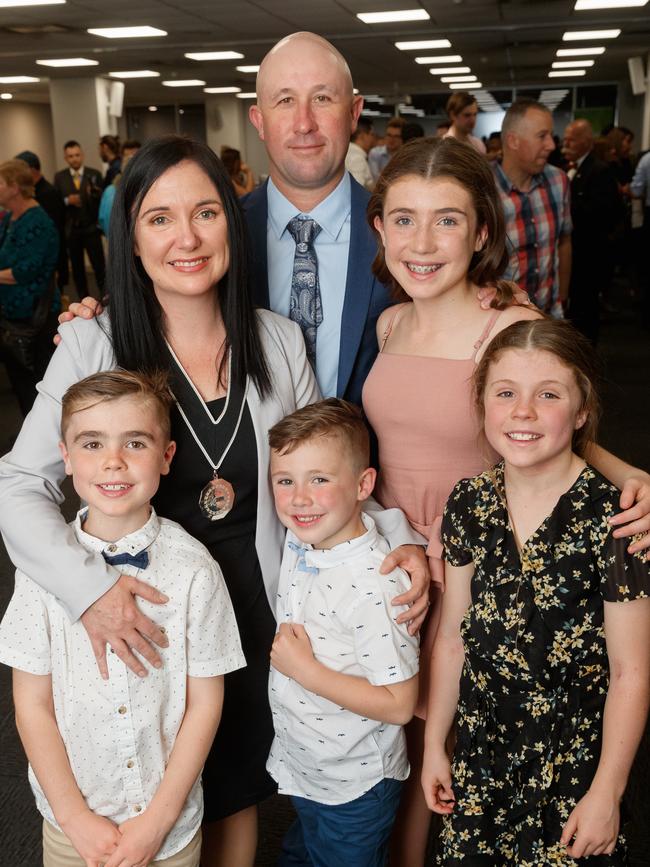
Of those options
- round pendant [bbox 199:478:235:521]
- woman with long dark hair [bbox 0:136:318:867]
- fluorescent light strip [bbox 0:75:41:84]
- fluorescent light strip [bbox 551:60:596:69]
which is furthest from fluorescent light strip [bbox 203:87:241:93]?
round pendant [bbox 199:478:235:521]

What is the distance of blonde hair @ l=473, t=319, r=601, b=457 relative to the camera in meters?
1.50

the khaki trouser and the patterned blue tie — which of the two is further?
the patterned blue tie

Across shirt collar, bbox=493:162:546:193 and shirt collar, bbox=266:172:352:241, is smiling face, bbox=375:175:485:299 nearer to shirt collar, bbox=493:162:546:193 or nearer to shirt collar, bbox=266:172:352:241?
shirt collar, bbox=266:172:352:241

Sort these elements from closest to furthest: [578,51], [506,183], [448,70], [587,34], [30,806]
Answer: [30,806] → [506,183] → [587,34] → [578,51] → [448,70]

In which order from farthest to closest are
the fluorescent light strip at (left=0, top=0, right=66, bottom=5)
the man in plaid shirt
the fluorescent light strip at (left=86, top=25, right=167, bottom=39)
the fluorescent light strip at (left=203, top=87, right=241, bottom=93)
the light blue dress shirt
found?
the fluorescent light strip at (left=203, top=87, right=241, bottom=93)
the fluorescent light strip at (left=86, top=25, right=167, bottom=39)
the fluorescent light strip at (left=0, top=0, right=66, bottom=5)
the man in plaid shirt
the light blue dress shirt

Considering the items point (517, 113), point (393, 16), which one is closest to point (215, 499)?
point (517, 113)

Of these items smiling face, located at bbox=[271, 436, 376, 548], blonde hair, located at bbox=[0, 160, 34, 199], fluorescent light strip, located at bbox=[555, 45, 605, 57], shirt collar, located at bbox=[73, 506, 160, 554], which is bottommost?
shirt collar, located at bbox=[73, 506, 160, 554]

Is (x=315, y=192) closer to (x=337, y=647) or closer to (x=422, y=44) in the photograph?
(x=337, y=647)

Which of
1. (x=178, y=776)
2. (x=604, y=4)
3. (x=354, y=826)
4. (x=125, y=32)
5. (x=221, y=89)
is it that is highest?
(x=221, y=89)

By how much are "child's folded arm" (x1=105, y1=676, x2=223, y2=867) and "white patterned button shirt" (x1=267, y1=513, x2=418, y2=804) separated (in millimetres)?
172

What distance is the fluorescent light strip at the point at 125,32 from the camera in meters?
9.83

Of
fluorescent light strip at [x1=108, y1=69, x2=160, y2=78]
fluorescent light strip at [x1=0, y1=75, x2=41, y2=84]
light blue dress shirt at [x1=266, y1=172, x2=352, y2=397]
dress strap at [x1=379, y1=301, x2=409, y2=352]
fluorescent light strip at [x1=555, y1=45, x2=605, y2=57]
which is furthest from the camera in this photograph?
fluorescent light strip at [x1=0, y1=75, x2=41, y2=84]

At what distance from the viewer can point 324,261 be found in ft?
7.06

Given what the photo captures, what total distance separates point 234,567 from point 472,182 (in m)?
0.89
